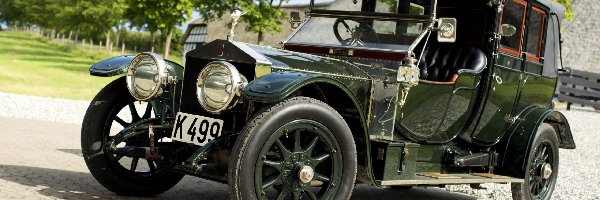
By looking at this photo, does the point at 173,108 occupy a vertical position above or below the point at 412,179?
above

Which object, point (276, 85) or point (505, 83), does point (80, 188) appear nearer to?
point (276, 85)

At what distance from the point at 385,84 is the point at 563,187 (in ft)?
16.0

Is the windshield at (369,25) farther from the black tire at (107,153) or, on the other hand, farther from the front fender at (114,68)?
the black tire at (107,153)

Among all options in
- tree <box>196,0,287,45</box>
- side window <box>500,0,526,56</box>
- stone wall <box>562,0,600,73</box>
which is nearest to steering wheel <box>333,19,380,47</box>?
side window <box>500,0,526,56</box>

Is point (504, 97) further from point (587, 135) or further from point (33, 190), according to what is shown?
point (587, 135)

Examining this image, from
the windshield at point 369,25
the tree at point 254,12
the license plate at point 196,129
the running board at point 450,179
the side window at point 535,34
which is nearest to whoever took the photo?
the license plate at point 196,129

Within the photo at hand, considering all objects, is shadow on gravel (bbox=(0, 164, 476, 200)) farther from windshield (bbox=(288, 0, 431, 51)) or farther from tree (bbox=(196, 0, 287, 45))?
tree (bbox=(196, 0, 287, 45))

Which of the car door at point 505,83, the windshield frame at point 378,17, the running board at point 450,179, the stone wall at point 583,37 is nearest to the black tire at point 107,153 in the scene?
the windshield frame at point 378,17

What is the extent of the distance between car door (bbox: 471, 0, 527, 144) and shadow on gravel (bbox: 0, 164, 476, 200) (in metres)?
1.24

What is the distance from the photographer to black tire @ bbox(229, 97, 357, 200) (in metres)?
4.87

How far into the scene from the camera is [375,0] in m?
7.21

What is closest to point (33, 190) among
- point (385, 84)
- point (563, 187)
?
point (385, 84)

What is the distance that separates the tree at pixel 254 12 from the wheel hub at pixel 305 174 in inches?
1246

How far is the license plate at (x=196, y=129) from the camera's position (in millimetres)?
5480
